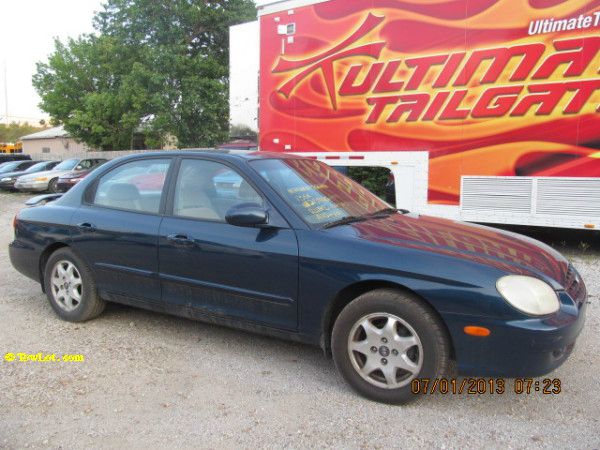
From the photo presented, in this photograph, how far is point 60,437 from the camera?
270 centimetres

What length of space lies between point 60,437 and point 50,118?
30.2 m

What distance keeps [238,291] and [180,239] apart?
1.98 feet

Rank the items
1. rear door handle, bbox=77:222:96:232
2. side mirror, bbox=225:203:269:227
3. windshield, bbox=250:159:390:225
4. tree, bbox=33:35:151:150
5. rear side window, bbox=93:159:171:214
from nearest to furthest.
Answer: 1. side mirror, bbox=225:203:269:227
2. windshield, bbox=250:159:390:225
3. rear side window, bbox=93:159:171:214
4. rear door handle, bbox=77:222:96:232
5. tree, bbox=33:35:151:150

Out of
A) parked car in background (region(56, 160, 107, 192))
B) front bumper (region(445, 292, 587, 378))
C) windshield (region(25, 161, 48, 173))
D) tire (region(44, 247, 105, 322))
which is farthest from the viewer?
windshield (region(25, 161, 48, 173))

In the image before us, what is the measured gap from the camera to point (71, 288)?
14.3 feet

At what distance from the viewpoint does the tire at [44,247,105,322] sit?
14.0 feet

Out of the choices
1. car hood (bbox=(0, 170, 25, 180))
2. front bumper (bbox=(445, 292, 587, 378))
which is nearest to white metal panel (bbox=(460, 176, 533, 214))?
front bumper (bbox=(445, 292, 587, 378))

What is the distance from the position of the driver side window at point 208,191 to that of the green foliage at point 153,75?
1578 cm

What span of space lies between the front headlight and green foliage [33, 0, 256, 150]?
1749 cm

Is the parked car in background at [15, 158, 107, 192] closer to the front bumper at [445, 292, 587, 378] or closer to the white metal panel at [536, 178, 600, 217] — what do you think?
the white metal panel at [536, 178, 600, 217]

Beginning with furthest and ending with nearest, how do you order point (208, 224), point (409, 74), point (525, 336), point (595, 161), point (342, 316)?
point (409, 74), point (595, 161), point (208, 224), point (342, 316), point (525, 336)

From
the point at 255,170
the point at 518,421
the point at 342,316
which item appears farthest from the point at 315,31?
the point at 518,421

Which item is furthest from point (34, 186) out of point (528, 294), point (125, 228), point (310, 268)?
point (528, 294)

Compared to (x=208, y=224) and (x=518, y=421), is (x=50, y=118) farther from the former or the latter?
(x=518, y=421)
